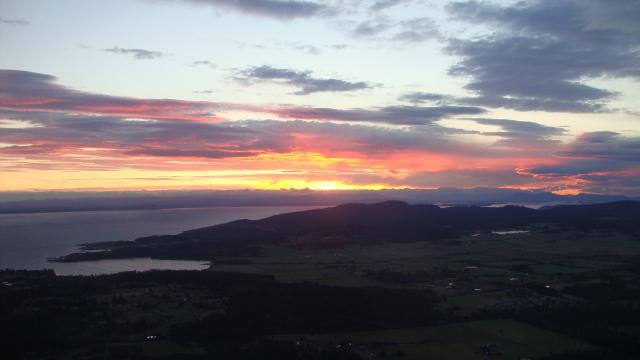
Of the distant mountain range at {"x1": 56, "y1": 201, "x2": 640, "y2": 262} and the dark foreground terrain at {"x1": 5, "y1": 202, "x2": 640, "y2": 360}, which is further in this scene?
the distant mountain range at {"x1": 56, "y1": 201, "x2": 640, "y2": 262}

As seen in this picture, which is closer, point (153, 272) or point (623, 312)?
point (623, 312)

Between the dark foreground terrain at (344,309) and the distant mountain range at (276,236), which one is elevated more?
the distant mountain range at (276,236)

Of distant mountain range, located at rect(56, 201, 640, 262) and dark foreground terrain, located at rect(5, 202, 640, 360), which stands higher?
distant mountain range, located at rect(56, 201, 640, 262)

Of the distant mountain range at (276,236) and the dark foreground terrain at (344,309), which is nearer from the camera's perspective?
the dark foreground terrain at (344,309)

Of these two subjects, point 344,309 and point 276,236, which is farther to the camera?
point 276,236

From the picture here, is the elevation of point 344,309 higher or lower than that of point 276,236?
lower

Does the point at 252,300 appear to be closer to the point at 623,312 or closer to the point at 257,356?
the point at 257,356

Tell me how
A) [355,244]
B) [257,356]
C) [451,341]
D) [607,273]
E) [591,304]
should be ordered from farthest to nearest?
[355,244], [607,273], [591,304], [451,341], [257,356]

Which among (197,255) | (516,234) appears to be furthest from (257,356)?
(516,234)
